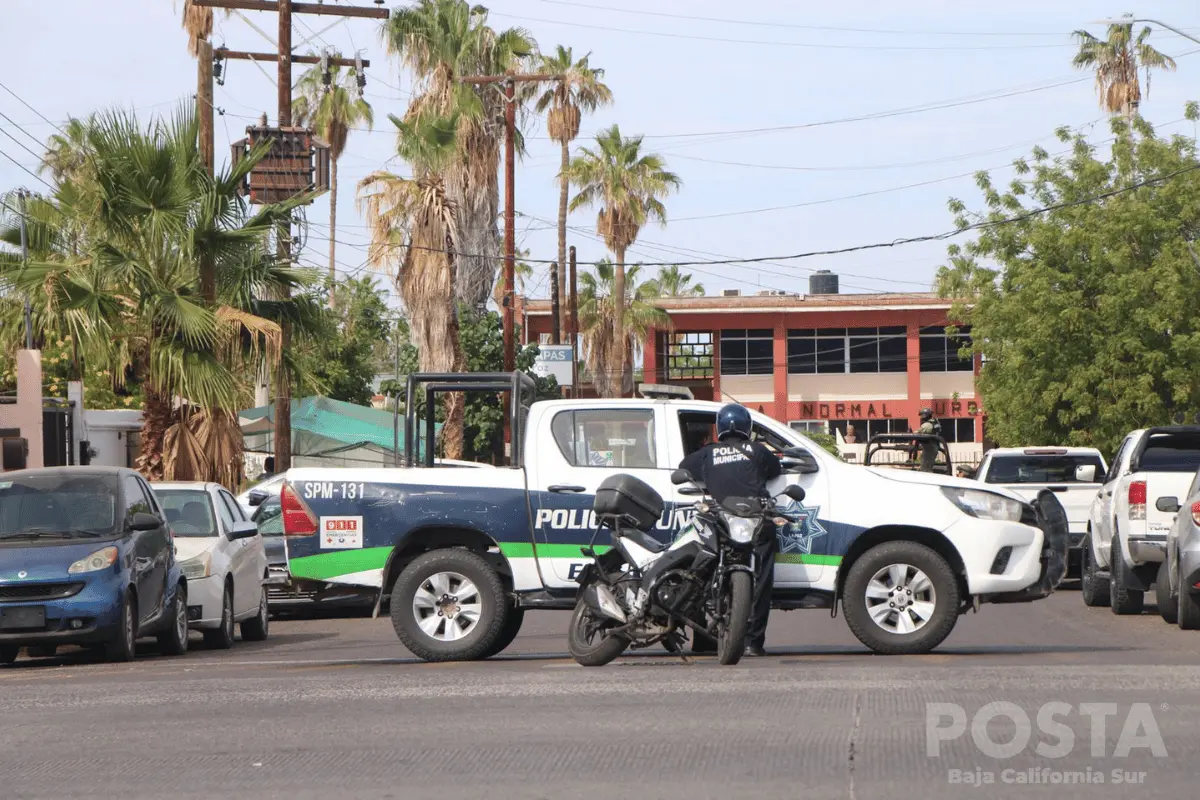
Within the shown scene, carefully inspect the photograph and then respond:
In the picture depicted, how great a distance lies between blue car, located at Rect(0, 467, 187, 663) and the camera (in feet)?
44.9

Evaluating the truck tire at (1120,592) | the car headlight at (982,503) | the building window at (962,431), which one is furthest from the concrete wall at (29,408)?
the building window at (962,431)

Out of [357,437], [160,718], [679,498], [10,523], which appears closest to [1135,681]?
[679,498]

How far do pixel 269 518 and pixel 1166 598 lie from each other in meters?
11.1

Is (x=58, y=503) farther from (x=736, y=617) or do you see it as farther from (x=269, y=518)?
(x=736, y=617)

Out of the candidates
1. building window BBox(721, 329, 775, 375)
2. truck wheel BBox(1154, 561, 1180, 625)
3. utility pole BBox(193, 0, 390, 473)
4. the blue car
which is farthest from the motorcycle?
building window BBox(721, 329, 775, 375)

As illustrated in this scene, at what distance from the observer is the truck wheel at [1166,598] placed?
15.7 meters

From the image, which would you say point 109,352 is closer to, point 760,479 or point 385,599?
point 385,599

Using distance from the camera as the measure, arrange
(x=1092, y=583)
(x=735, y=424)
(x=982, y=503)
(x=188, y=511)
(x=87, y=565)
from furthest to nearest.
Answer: (x=1092, y=583) < (x=188, y=511) < (x=87, y=565) < (x=982, y=503) < (x=735, y=424)

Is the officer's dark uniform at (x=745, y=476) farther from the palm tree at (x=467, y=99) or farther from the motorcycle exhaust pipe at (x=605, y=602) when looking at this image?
the palm tree at (x=467, y=99)

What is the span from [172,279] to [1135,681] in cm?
1600

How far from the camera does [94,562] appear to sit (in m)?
13.9

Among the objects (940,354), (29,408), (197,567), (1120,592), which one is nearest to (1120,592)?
(1120,592)

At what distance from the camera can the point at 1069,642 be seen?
14625 mm

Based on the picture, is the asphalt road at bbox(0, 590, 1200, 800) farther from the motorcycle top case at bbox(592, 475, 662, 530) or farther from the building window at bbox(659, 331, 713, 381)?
the building window at bbox(659, 331, 713, 381)
